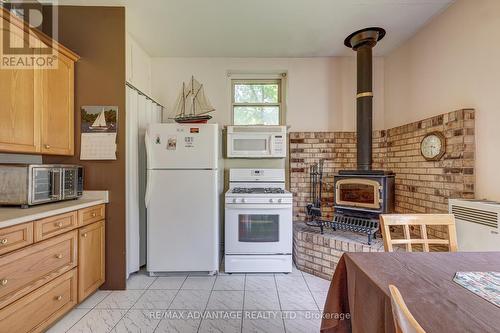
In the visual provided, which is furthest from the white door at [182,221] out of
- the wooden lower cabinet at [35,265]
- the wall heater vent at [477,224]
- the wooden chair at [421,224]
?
the wall heater vent at [477,224]

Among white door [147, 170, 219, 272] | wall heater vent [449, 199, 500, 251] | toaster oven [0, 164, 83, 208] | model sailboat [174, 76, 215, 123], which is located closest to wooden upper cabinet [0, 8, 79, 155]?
toaster oven [0, 164, 83, 208]

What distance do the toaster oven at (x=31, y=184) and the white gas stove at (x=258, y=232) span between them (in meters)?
1.46

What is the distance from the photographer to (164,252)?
8.33 ft

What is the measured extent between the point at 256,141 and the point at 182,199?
1124mm

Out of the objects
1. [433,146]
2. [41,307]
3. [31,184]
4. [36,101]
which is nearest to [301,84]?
[433,146]

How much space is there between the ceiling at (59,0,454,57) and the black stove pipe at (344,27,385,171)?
17 centimetres

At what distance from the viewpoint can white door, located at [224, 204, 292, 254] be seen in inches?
102

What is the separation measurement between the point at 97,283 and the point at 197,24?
2.64 metres

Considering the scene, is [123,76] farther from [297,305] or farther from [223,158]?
[297,305]

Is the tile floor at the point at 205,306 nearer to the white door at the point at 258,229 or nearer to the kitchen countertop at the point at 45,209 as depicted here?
the white door at the point at 258,229

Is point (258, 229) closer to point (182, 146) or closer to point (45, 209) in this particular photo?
point (182, 146)

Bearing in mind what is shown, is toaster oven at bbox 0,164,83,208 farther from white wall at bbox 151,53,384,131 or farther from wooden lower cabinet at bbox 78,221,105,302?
white wall at bbox 151,53,384,131

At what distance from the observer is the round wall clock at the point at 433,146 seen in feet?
7.16

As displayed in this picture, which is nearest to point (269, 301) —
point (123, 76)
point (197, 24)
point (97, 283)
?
point (97, 283)
